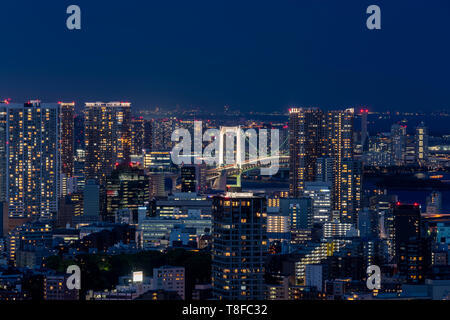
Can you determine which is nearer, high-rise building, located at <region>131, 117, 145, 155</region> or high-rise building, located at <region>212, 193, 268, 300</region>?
high-rise building, located at <region>212, 193, 268, 300</region>

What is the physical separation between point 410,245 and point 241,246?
4.28 meters

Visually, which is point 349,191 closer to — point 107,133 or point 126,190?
point 126,190

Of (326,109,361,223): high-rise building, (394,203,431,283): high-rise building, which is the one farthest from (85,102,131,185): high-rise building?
(394,203,431,283): high-rise building

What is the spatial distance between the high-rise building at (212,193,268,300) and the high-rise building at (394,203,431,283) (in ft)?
5.86

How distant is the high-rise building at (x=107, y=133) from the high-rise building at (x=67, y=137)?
0.49 m

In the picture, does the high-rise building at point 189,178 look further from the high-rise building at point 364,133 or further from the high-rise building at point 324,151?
the high-rise building at point 364,133

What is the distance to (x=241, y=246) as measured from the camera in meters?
8.74

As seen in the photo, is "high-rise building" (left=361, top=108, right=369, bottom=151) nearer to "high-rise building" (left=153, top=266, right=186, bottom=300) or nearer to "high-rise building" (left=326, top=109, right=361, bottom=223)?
"high-rise building" (left=326, top=109, right=361, bottom=223)

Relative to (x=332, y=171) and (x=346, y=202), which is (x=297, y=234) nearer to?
(x=346, y=202)

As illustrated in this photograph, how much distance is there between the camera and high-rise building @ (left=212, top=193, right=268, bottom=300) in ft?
27.8

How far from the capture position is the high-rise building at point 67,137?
23.7m

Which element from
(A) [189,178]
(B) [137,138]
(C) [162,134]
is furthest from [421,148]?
(B) [137,138]
